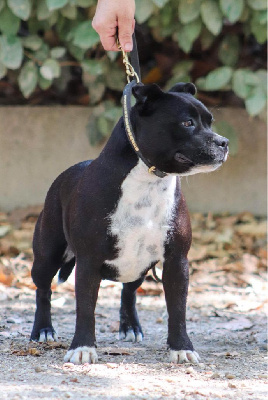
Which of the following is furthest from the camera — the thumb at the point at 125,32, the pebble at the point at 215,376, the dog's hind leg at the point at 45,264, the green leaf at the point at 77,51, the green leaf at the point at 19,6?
the green leaf at the point at 77,51

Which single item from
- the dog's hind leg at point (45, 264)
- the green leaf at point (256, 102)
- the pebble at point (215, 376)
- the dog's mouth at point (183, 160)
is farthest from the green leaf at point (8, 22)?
the pebble at point (215, 376)

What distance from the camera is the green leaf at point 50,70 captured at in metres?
6.29

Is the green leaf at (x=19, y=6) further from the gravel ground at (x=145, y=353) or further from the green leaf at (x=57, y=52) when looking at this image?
the gravel ground at (x=145, y=353)

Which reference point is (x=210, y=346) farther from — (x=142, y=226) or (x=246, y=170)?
(x=246, y=170)

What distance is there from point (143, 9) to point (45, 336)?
10.1 feet

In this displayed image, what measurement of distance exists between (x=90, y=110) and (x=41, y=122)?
1.55 feet

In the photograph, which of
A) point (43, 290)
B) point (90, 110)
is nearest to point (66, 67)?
point (90, 110)

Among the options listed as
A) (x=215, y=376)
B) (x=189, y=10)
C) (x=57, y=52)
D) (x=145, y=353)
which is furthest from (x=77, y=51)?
(x=215, y=376)

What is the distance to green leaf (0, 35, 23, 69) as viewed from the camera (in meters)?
6.18

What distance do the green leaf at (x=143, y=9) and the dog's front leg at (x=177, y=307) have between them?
9.89ft

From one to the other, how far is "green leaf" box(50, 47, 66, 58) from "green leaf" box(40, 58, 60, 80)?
0.10 meters

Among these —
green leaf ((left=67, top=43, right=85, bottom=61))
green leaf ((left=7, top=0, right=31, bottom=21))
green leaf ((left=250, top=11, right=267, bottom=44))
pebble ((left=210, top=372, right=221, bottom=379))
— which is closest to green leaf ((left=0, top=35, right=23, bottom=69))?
green leaf ((left=7, top=0, right=31, bottom=21))

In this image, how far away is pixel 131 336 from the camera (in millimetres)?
4137

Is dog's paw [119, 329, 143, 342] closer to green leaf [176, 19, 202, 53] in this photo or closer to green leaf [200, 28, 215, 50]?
green leaf [176, 19, 202, 53]
